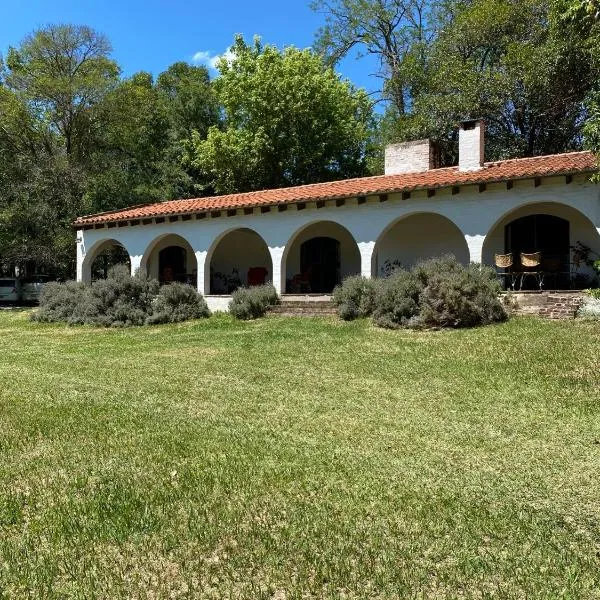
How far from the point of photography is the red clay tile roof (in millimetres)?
12859

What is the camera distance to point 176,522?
3.60 m

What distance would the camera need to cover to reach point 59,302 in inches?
701

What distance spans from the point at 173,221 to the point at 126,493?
15.4 m

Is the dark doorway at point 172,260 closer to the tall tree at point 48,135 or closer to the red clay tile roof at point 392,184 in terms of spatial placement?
the red clay tile roof at point 392,184

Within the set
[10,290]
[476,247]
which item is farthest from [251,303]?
[10,290]

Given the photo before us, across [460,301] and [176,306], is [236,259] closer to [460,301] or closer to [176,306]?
[176,306]

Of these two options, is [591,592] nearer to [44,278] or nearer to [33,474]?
[33,474]

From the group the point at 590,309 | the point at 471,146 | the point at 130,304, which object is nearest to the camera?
the point at 590,309

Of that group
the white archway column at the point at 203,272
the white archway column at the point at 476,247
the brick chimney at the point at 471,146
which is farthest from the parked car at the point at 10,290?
the white archway column at the point at 476,247

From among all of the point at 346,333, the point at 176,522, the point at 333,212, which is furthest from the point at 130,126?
the point at 176,522

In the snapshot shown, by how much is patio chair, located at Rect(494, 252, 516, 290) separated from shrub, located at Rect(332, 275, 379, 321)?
283cm

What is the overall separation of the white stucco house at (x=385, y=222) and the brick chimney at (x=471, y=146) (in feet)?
0.09

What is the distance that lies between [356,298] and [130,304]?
654 centimetres

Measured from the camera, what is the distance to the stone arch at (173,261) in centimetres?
2140
